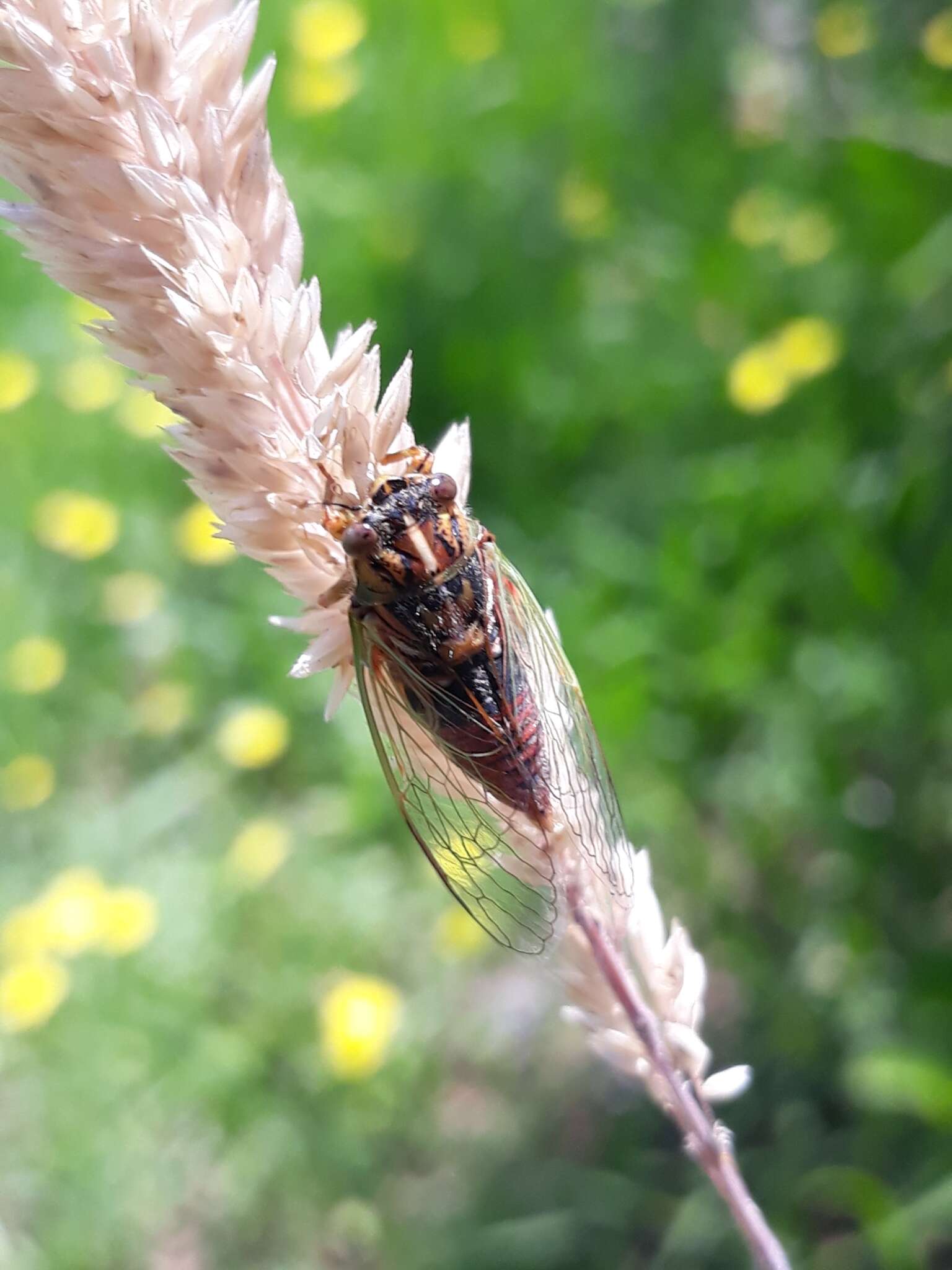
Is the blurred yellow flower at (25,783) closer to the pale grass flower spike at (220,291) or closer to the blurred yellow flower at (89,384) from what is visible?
the blurred yellow flower at (89,384)

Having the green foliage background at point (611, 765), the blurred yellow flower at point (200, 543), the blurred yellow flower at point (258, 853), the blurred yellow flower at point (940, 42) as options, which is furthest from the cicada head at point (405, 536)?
the blurred yellow flower at point (940, 42)

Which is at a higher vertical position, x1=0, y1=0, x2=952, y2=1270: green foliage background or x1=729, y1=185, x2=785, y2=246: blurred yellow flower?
x1=729, y1=185, x2=785, y2=246: blurred yellow flower

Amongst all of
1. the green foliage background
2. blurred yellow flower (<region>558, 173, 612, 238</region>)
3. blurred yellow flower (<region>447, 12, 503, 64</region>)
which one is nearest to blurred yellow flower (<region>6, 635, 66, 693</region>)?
the green foliage background

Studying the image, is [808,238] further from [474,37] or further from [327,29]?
[327,29]

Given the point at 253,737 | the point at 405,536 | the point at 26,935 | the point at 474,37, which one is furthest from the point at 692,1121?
the point at 474,37

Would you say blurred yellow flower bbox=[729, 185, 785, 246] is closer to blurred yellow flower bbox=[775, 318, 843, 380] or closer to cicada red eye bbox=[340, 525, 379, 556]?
blurred yellow flower bbox=[775, 318, 843, 380]

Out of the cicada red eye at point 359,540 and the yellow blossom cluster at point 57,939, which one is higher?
the cicada red eye at point 359,540
